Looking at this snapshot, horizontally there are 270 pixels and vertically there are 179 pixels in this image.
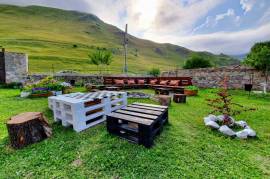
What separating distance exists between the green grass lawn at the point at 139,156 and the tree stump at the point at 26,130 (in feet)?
0.41

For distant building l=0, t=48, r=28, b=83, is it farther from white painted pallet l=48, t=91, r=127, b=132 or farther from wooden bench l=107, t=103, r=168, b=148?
wooden bench l=107, t=103, r=168, b=148

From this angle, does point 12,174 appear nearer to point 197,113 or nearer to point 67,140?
point 67,140

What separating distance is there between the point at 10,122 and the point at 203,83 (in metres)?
10.5

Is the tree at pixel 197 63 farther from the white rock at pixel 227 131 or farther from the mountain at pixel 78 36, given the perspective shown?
the mountain at pixel 78 36

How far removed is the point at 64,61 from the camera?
3039 centimetres

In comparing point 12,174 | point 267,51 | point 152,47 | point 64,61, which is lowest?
point 12,174

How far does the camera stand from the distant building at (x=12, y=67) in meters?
9.91

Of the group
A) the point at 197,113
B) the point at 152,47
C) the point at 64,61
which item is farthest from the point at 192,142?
the point at 152,47

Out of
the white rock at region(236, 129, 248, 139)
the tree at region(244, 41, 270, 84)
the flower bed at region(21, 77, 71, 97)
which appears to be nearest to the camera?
the white rock at region(236, 129, 248, 139)

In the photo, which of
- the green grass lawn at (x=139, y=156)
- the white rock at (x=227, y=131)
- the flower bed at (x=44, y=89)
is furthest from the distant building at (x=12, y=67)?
the white rock at (x=227, y=131)

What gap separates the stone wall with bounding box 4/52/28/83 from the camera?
1003cm

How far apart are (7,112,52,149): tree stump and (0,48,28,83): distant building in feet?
32.9

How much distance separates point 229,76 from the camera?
9062 mm

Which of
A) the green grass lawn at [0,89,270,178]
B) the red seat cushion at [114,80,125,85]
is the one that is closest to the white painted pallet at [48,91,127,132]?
the green grass lawn at [0,89,270,178]
